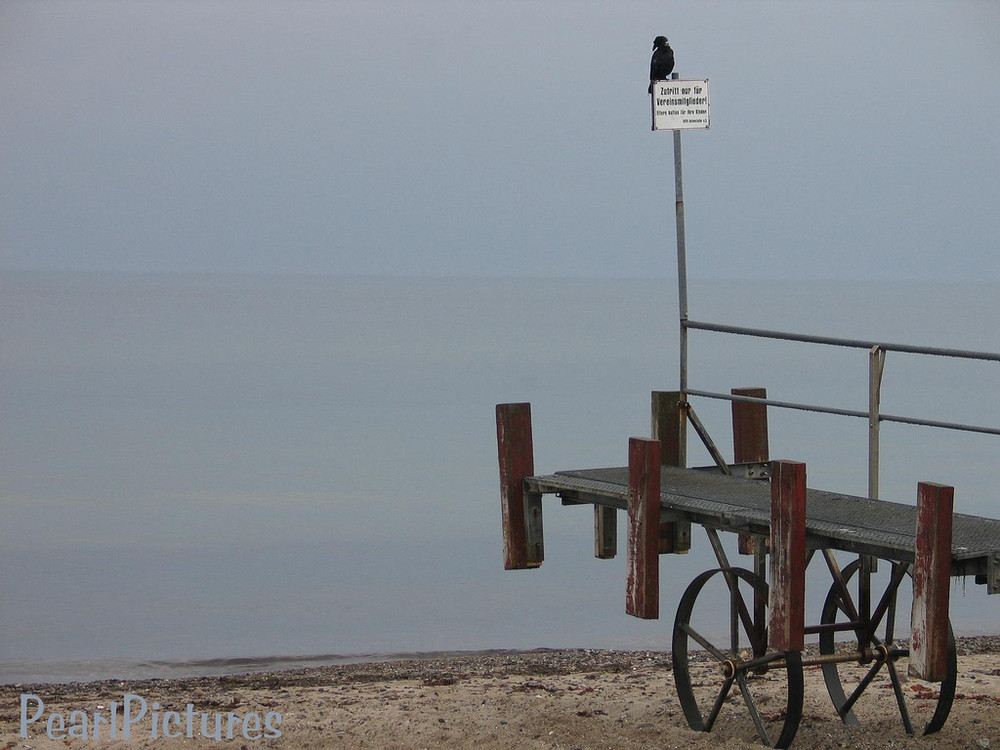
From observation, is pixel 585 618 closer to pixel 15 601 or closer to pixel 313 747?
pixel 15 601

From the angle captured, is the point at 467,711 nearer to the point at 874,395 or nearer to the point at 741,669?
the point at 741,669

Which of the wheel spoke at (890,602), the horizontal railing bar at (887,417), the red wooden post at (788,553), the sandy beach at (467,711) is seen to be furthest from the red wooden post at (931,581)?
the sandy beach at (467,711)

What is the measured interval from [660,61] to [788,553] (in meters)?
3.76

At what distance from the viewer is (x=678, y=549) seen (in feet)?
32.5

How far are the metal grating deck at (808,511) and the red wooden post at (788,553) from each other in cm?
25

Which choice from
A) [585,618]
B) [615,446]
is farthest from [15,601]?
[615,446]

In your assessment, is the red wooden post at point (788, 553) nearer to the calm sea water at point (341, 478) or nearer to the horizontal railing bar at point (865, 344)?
the horizontal railing bar at point (865, 344)

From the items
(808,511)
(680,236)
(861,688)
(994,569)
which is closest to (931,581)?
(994,569)

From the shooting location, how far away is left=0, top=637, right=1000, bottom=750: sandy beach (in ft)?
32.4

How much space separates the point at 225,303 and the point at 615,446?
10291 cm

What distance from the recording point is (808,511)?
28.9 ft

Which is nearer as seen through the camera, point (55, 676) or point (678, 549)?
point (678, 549)

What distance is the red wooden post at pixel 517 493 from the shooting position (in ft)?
33.0

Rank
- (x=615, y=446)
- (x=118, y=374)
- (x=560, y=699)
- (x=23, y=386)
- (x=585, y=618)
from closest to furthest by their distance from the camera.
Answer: (x=560, y=699), (x=585, y=618), (x=615, y=446), (x=23, y=386), (x=118, y=374)
